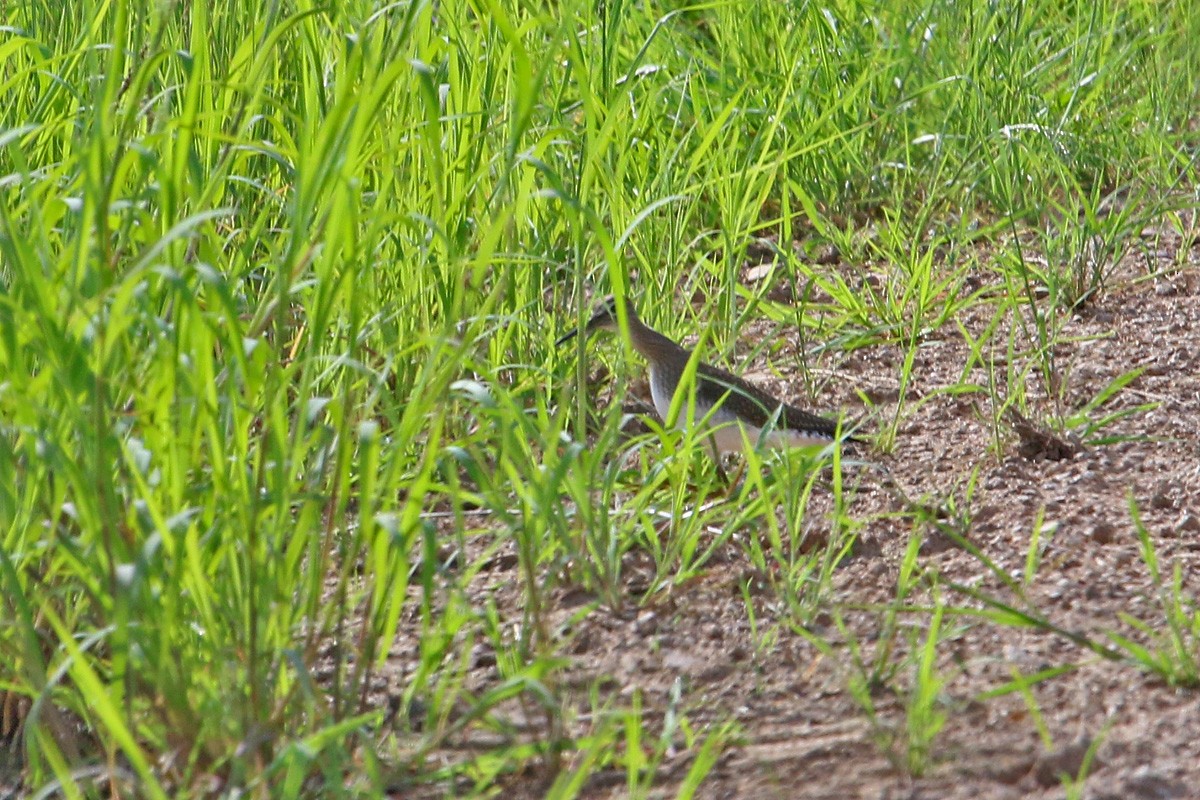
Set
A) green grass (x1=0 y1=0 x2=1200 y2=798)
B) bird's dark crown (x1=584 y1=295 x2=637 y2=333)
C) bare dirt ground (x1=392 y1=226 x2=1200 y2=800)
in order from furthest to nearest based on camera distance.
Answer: bird's dark crown (x1=584 y1=295 x2=637 y2=333) → bare dirt ground (x1=392 y1=226 x2=1200 y2=800) → green grass (x1=0 y1=0 x2=1200 y2=798)

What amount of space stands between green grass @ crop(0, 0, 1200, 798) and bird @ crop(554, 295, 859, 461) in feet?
0.43

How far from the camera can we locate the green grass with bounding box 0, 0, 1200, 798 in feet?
7.67

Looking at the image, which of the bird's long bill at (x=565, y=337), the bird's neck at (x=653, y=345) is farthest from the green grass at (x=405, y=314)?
the bird's neck at (x=653, y=345)

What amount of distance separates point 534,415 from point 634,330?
0.29 meters

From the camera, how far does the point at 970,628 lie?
9.29 feet

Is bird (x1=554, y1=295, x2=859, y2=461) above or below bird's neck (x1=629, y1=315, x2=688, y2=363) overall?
below

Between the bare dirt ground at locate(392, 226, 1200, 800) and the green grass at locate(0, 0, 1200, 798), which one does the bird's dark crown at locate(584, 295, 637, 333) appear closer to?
the green grass at locate(0, 0, 1200, 798)

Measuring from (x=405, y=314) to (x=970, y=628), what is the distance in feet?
4.42

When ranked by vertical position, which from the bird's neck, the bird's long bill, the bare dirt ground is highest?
the bird's long bill

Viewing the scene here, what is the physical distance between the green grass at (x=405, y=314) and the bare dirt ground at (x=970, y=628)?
7 cm

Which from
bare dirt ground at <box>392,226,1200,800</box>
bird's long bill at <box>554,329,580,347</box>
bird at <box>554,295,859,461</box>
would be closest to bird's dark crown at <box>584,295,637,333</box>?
bird at <box>554,295,859,461</box>

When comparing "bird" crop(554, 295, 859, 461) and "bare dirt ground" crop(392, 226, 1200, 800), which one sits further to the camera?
"bird" crop(554, 295, 859, 461)

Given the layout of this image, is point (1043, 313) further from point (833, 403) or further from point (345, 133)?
point (345, 133)

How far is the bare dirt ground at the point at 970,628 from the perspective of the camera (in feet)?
8.04
